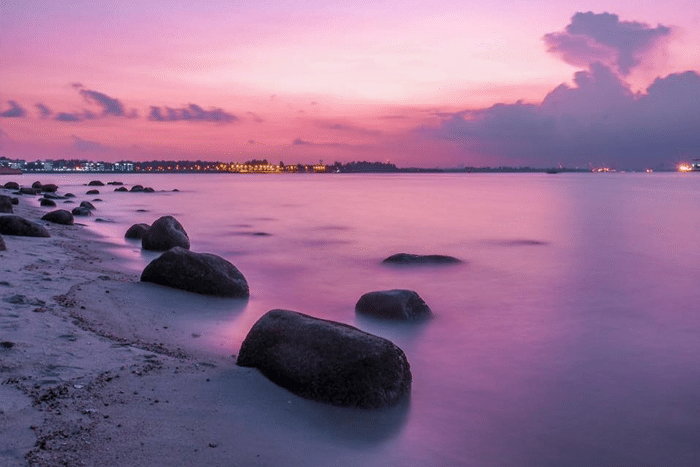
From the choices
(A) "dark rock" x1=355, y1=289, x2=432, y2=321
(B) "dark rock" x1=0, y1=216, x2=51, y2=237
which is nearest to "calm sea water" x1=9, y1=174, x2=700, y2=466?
(A) "dark rock" x1=355, y1=289, x2=432, y2=321

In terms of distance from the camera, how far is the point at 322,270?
14773mm

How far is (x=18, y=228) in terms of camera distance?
13.4 meters

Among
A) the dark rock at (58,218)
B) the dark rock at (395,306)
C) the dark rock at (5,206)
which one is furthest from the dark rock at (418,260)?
the dark rock at (5,206)

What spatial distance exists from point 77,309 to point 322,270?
26.5ft

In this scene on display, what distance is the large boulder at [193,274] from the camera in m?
9.30

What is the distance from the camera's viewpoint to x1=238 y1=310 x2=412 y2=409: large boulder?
5277 mm

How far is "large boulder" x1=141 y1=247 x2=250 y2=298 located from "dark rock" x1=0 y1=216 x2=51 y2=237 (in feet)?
19.0

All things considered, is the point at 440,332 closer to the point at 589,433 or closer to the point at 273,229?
the point at 589,433

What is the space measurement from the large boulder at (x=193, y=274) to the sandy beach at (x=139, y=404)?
1739 millimetres

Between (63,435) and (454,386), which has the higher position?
(63,435)

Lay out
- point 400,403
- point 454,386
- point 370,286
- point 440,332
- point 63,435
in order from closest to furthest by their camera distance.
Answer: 1. point 63,435
2. point 400,403
3. point 454,386
4. point 440,332
5. point 370,286

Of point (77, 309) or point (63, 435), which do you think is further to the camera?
point (77, 309)

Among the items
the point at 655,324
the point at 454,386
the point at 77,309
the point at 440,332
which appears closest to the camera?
the point at 454,386

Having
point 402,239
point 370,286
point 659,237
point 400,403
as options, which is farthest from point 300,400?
point 659,237
